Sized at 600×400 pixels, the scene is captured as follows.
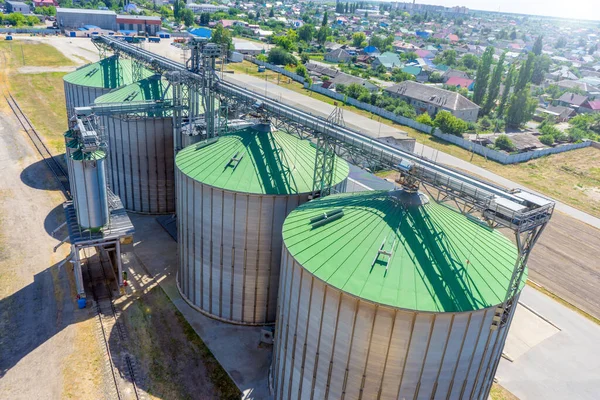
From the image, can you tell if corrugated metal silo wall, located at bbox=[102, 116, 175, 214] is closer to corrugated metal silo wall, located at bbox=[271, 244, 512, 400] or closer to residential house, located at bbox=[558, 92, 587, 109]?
corrugated metal silo wall, located at bbox=[271, 244, 512, 400]

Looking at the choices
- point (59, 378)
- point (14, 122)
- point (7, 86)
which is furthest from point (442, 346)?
point (7, 86)

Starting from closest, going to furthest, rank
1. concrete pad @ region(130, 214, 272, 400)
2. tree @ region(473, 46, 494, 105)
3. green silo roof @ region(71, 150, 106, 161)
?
concrete pad @ region(130, 214, 272, 400), green silo roof @ region(71, 150, 106, 161), tree @ region(473, 46, 494, 105)

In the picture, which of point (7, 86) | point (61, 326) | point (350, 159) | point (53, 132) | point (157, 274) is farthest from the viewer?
point (7, 86)

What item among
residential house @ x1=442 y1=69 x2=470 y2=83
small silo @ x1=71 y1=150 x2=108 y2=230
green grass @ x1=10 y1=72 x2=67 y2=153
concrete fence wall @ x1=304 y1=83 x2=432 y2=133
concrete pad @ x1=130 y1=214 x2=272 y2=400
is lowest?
concrete pad @ x1=130 y1=214 x2=272 y2=400

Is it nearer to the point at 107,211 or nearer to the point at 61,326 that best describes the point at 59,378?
the point at 61,326

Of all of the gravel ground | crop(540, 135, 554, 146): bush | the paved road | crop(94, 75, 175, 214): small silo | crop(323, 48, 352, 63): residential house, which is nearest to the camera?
the gravel ground

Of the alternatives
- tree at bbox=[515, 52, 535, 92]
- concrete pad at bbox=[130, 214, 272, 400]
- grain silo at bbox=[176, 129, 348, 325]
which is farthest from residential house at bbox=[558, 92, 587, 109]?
concrete pad at bbox=[130, 214, 272, 400]

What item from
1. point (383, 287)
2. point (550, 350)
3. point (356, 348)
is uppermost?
point (383, 287)

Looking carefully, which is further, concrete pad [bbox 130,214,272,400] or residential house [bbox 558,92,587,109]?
residential house [bbox 558,92,587,109]
